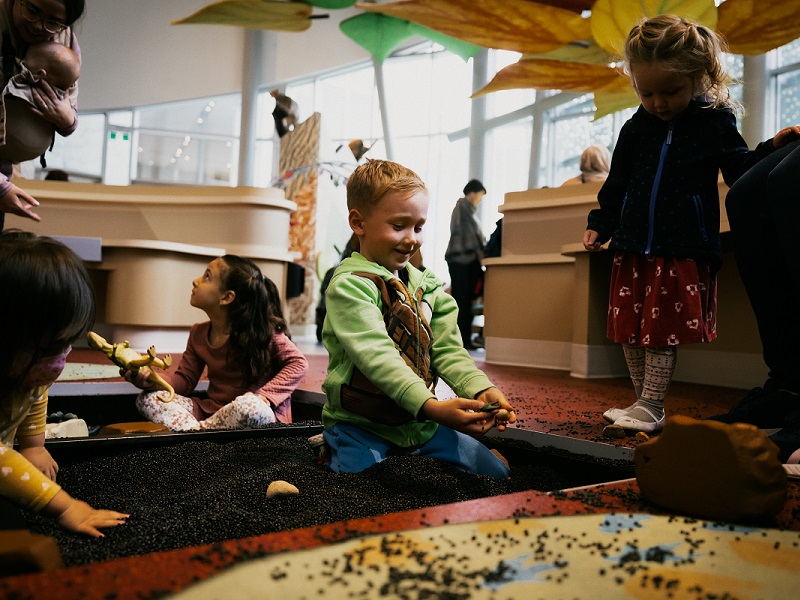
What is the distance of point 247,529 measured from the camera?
1224mm

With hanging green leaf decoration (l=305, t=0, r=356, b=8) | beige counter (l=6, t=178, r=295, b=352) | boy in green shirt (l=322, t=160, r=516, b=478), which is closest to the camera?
boy in green shirt (l=322, t=160, r=516, b=478)

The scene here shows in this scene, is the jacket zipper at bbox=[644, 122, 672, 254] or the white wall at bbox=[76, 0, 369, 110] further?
the white wall at bbox=[76, 0, 369, 110]

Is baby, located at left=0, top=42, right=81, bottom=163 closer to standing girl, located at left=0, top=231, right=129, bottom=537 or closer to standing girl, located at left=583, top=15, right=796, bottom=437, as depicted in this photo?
standing girl, located at left=0, top=231, right=129, bottom=537

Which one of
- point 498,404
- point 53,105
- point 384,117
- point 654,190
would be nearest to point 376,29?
point 384,117

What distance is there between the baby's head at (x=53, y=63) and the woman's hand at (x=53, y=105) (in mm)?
21

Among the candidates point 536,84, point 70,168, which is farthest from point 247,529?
point 70,168

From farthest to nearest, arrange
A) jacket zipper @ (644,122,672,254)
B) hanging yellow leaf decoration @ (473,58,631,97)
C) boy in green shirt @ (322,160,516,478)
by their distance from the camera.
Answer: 1. hanging yellow leaf decoration @ (473,58,631,97)
2. jacket zipper @ (644,122,672,254)
3. boy in green shirt @ (322,160,516,478)

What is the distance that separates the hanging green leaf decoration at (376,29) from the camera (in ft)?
27.2

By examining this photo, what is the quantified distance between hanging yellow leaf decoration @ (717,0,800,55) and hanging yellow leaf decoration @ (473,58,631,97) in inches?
37.6

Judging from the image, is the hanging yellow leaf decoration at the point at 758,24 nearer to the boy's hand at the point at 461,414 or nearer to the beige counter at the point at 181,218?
the beige counter at the point at 181,218

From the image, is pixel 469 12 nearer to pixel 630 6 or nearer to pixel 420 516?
pixel 630 6

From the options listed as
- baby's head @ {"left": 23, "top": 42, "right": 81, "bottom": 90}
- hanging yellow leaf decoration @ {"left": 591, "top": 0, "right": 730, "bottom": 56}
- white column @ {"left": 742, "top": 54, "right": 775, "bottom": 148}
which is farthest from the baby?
white column @ {"left": 742, "top": 54, "right": 775, "bottom": 148}

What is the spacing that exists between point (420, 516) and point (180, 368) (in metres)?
1.91

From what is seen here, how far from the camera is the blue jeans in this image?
1.63 m
